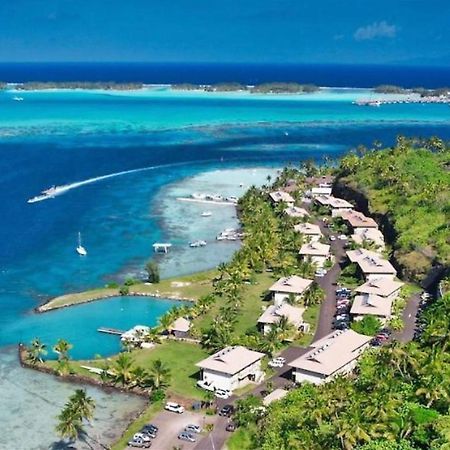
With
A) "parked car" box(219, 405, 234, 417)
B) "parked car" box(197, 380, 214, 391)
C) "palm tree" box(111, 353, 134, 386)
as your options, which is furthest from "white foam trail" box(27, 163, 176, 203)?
"parked car" box(219, 405, 234, 417)

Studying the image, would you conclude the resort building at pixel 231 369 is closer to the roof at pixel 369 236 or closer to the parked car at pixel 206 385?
the parked car at pixel 206 385

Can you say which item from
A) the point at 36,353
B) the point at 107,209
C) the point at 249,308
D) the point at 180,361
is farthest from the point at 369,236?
the point at 107,209

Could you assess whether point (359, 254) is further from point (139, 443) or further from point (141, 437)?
point (139, 443)

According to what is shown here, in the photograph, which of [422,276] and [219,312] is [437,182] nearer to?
[422,276]

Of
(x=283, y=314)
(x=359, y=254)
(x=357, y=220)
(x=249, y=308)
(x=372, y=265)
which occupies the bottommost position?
(x=249, y=308)

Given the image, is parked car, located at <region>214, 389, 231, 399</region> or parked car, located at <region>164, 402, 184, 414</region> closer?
parked car, located at <region>164, 402, 184, 414</region>

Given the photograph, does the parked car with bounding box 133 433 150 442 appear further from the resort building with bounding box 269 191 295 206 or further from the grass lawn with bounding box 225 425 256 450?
the resort building with bounding box 269 191 295 206
